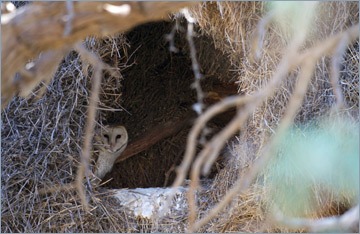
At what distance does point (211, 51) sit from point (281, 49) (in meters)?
1.11

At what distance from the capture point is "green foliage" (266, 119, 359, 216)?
208cm

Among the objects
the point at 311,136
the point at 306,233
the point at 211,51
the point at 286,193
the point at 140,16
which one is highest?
the point at 211,51

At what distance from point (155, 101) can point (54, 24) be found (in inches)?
113

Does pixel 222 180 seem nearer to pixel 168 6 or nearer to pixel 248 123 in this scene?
pixel 248 123

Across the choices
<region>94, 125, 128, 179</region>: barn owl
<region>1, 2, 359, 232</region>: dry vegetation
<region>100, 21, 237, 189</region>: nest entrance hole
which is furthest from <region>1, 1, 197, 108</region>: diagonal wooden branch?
<region>100, 21, 237, 189</region>: nest entrance hole

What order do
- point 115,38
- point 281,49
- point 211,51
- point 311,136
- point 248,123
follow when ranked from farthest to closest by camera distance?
point 211,51, point 115,38, point 248,123, point 281,49, point 311,136

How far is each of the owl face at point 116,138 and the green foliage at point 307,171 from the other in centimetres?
136

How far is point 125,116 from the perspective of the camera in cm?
399

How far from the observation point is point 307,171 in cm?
226

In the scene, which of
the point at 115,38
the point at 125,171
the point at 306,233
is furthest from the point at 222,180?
the point at 125,171

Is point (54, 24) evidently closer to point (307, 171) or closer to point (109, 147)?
point (307, 171)

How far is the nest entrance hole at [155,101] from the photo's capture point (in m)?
3.80

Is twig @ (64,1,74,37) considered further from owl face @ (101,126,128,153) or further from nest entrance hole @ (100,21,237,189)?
nest entrance hole @ (100,21,237,189)

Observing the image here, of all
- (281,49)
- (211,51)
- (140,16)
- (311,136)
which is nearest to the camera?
(140,16)
